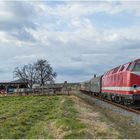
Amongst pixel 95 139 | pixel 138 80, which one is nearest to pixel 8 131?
pixel 95 139

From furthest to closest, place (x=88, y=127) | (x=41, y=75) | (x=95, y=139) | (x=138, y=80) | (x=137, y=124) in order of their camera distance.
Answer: (x=41, y=75) → (x=138, y=80) → (x=137, y=124) → (x=88, y=127) → (x=95, y=139)

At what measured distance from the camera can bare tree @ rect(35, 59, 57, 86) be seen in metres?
159

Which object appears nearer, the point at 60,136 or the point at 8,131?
the point at 60,136

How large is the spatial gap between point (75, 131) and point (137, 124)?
6.81 m

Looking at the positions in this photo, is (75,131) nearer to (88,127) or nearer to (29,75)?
(88,127)

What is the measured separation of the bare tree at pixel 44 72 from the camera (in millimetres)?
159000

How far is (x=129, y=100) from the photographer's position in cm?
3441

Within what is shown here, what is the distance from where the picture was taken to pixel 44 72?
16188 cm

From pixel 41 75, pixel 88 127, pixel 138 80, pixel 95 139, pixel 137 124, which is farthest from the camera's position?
pixel 41 75

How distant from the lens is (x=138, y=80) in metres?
33.0

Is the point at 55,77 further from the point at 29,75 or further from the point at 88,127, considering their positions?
the point at 88,127

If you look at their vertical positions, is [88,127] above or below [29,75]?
below

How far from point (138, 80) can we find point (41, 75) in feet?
422

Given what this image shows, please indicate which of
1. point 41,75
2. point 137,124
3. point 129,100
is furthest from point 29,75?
point 137,124
